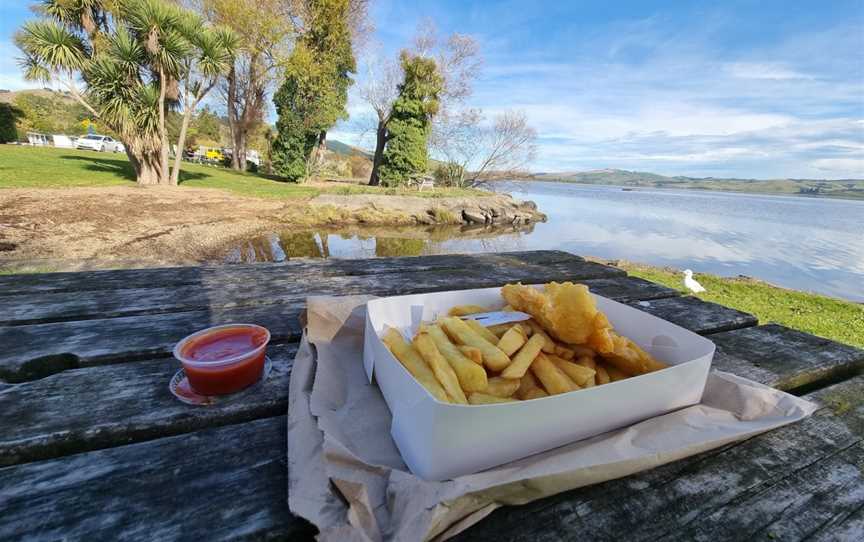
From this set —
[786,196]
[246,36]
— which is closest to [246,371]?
[246,36]

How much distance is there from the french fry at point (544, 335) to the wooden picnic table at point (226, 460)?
271 mm

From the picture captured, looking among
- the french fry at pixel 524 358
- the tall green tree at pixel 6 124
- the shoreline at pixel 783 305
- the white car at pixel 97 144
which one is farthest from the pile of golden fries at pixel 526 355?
the white car at pixel 97 144

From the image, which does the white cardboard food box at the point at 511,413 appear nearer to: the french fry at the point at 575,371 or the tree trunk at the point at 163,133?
the french fry at the point at 575,371

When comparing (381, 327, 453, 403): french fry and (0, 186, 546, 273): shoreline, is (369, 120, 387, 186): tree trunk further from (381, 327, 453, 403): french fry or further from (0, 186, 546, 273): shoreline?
(381, 327, 453, 403): french fry

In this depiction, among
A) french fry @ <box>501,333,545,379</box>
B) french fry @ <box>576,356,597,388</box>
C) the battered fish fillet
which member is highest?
the battered fish fillet

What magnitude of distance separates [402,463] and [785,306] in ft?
25.7

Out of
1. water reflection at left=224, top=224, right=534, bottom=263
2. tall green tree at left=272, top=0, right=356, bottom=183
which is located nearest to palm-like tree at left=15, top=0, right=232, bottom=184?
tall green tree at left=272, top=0, right=356, bottom=183

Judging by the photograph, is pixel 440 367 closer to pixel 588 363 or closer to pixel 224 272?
Answer: pixel 588 363

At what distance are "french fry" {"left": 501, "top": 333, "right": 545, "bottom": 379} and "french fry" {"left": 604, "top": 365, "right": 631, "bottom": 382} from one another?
17 centimetres

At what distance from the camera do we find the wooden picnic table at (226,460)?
0.56 meters

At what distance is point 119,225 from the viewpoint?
7.25 m

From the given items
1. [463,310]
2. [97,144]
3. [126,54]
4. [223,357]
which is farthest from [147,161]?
[97,144]

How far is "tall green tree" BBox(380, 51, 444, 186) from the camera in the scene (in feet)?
60.4

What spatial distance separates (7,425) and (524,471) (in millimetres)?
948
